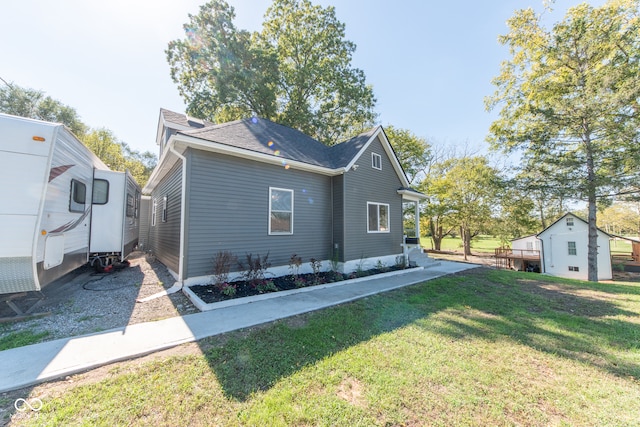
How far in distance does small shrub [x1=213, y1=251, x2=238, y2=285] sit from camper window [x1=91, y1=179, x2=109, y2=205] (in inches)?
154

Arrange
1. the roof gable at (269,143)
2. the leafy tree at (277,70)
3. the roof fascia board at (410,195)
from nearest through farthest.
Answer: the roof gable at (269,143) < the roof fascia board at (410,195) < the leafy tree at (277,70)

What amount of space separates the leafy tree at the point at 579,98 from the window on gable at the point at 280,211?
1309cm

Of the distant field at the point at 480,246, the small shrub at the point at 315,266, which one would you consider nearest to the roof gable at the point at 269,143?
the small shrub at the point at 315,266

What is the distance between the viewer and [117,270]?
8359mm

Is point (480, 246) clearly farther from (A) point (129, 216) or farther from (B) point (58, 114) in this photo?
(B) point (58, 114)

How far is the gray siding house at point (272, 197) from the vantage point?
247 inches

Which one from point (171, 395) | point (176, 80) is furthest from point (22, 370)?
point (176, 80)

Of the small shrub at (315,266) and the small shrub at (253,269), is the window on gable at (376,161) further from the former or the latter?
the small shrub at (253,269)

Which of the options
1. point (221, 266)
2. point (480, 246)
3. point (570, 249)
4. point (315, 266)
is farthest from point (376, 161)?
point (480, 246)

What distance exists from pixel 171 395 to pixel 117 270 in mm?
8144

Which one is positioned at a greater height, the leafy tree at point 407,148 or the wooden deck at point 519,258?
the leafy tree at point 407,148

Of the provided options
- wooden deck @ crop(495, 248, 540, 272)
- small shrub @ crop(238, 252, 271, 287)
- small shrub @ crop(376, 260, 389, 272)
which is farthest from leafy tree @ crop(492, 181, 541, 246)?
small shrub @ crop(238, 252, 271, 287)

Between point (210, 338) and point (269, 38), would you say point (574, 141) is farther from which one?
point (269, 38)

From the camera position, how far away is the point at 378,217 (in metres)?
10.3
